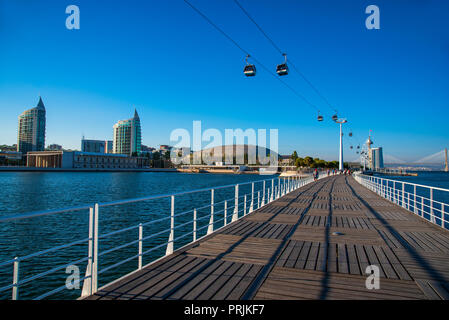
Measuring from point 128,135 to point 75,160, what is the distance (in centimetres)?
7557

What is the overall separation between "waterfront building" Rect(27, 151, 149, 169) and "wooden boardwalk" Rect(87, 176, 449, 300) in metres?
132

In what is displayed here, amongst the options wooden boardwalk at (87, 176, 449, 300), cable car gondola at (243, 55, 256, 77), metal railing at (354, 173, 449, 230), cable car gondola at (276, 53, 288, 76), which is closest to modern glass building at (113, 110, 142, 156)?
metal railing at (354, 173, 449, 230)

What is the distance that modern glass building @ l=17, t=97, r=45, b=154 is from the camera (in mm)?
180750

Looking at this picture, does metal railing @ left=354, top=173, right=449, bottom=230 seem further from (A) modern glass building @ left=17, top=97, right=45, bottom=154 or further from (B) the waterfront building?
(A) modern glass building @ left=17, top=97, right=45, bottom=154

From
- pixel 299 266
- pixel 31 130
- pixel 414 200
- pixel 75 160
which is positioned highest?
pixel 31 130

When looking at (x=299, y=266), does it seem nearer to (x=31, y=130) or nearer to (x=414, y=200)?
(x=414, y=200)

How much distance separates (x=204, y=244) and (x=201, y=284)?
70.4 inches

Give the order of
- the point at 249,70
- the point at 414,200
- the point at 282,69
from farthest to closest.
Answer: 1. the point at 282,69
2. the point at 249,70
3. the point at 414,200

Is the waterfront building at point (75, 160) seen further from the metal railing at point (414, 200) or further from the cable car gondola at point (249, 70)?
the cable car gondola at point (249, 70)

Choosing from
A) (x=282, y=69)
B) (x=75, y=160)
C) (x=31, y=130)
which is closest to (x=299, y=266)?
(x=282, y=69)

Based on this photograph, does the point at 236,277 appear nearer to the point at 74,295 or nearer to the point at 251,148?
the point at 74,295

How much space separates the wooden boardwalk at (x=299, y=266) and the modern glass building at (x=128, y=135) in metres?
197

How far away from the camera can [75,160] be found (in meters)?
122
